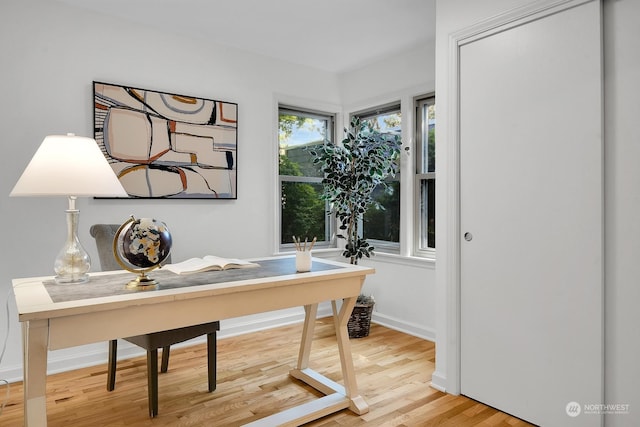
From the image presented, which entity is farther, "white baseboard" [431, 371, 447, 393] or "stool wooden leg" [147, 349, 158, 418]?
"white baseboard" [431, 371, 447, 393]

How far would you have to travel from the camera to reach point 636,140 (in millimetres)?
1753

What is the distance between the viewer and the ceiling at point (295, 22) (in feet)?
9.08

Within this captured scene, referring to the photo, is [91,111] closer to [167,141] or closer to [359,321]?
[167,141]

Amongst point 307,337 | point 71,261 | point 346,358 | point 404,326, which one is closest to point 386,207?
point 404,326

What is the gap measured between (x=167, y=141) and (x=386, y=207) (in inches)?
80.1

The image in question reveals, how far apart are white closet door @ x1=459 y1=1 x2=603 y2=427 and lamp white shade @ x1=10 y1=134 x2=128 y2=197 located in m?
1.86

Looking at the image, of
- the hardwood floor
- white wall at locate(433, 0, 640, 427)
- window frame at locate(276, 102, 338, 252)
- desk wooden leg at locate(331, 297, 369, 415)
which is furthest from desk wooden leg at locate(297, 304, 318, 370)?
white wall at locate(433, 0, 640, 427)

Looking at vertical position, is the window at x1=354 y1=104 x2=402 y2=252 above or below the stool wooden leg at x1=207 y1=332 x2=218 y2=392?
above

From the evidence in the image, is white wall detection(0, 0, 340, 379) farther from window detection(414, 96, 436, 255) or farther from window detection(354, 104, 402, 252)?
window detection(414, 96, 436, 255)

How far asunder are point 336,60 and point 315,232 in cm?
169

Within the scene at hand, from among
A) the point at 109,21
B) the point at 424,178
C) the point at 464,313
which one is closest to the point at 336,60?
the point at 424,178

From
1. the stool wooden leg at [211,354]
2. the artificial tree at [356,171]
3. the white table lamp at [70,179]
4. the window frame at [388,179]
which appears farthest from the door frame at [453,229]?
the white table lamp at [70,179]

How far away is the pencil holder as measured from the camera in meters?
2.09

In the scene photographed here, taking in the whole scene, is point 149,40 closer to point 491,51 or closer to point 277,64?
point 277,64
